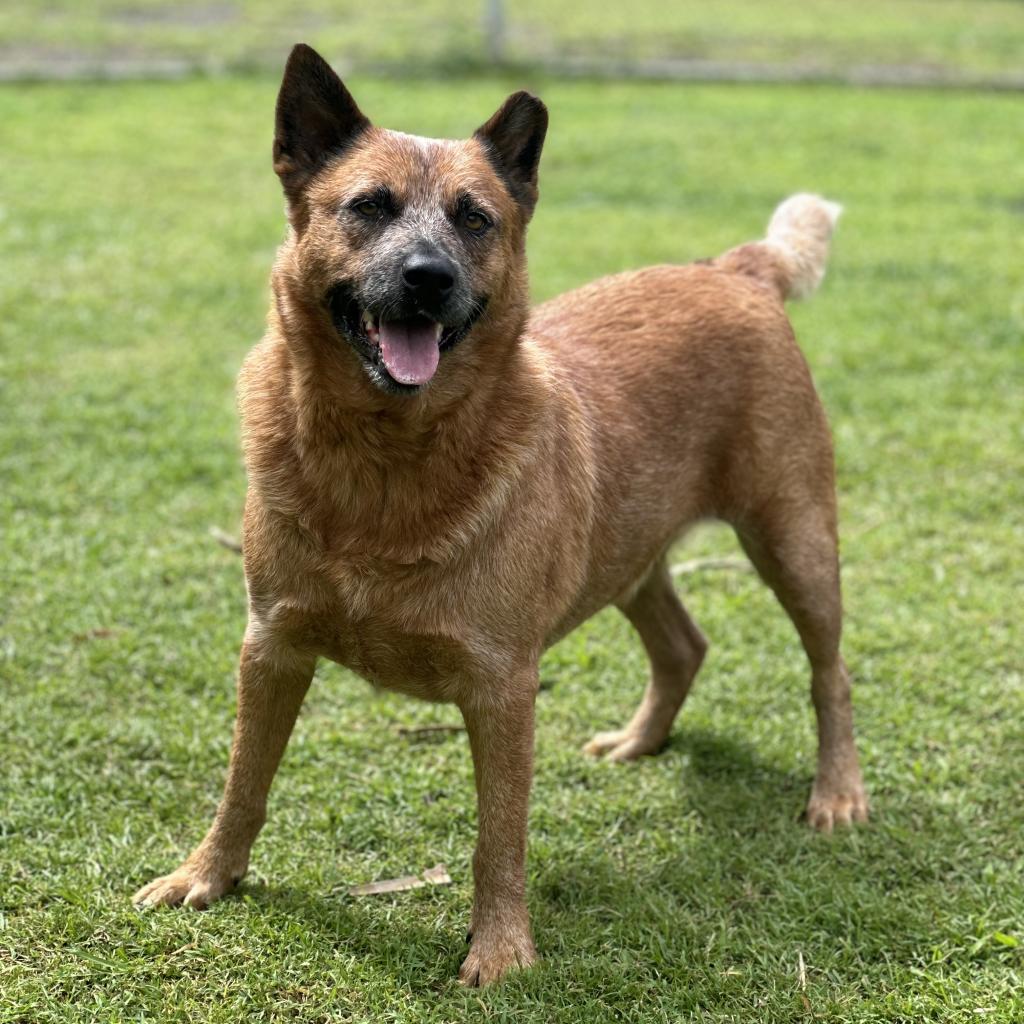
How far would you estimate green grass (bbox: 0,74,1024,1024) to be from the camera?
3.62 meters

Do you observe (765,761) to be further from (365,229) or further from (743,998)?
(365,229)

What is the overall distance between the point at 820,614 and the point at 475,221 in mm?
1807

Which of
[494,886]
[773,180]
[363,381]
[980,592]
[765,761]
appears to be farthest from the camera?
[773,180]

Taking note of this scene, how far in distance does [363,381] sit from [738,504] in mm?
1494

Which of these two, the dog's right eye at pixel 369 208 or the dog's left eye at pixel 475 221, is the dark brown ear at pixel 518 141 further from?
the dog's right eye at pixel 369 208

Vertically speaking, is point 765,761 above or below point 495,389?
below

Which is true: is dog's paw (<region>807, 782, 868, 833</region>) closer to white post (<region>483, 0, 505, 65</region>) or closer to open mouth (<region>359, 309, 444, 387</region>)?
open mouth (<region>359, 309, 444, 387</region>)

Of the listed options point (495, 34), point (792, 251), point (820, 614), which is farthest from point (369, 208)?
point (495, 34)

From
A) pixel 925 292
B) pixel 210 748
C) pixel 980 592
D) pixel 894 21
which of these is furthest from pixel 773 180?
pixel 894 21

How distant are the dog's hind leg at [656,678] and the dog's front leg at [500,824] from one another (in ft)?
3.52

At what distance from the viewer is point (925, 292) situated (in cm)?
905

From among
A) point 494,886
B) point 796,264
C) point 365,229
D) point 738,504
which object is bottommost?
point 494,886

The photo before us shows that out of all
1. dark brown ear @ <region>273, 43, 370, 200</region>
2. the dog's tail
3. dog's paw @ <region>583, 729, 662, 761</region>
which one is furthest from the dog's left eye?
dog's paw @ <region>583, 729, 662, 761</region>

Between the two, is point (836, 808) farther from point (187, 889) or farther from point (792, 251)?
point (187, 889)
